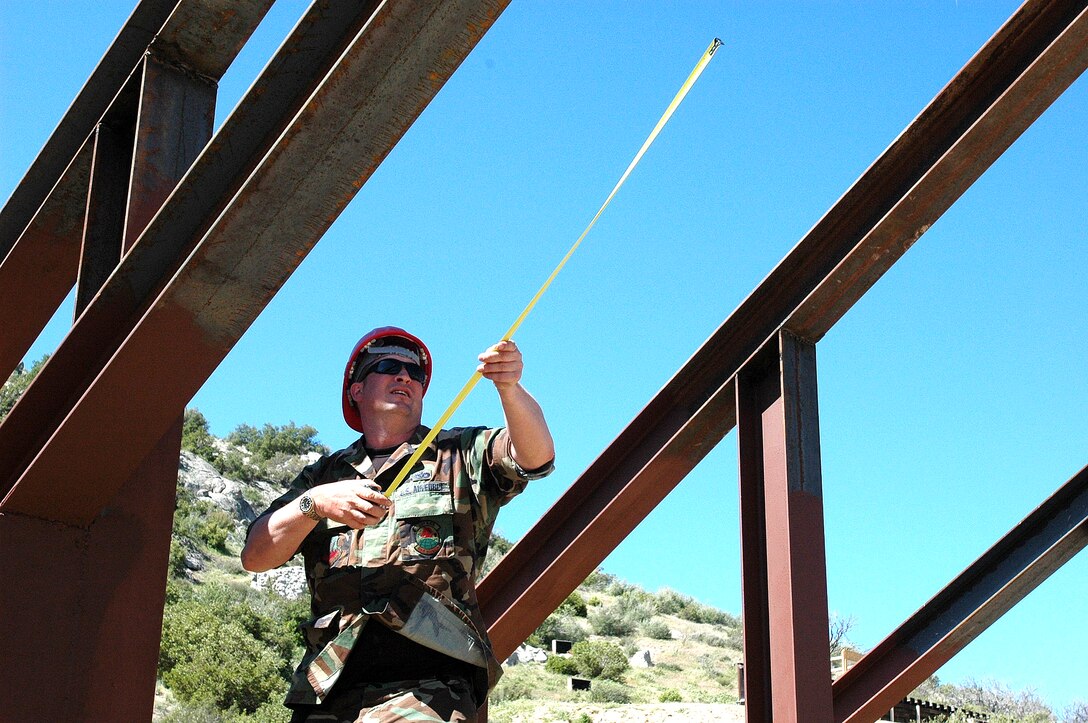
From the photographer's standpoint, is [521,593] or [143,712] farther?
[521,593]

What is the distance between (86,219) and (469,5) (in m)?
1.77

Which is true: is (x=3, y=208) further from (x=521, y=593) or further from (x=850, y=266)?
(x=850, y=266)

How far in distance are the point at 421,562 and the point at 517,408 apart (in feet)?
1.77

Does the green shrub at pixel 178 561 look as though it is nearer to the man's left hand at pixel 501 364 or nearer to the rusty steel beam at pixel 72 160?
the rusty steel beam at pixel 72 160

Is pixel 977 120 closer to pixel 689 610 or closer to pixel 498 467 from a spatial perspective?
pixel 498 467

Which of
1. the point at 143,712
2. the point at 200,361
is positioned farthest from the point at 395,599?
the point at 200,361

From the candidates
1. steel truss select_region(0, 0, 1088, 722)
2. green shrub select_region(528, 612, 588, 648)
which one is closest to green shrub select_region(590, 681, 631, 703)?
green shrub select_region(528, 612, 588, 648)

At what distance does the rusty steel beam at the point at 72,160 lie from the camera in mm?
3451

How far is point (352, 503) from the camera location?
319 cm

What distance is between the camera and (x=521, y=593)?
4.67m

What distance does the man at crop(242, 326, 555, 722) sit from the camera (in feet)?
10.6

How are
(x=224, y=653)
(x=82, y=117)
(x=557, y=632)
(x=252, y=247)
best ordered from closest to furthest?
1. (x=252, y=247)
2. (x=82, y=117)
3. (x=224, y=653)
4. (x=557, y=632)

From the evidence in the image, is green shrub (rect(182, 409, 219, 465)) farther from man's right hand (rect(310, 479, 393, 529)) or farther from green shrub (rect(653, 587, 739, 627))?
man's right hand (rect(310, 479, 393, 529))

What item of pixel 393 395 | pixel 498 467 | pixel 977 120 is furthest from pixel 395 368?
pixel 977 120
